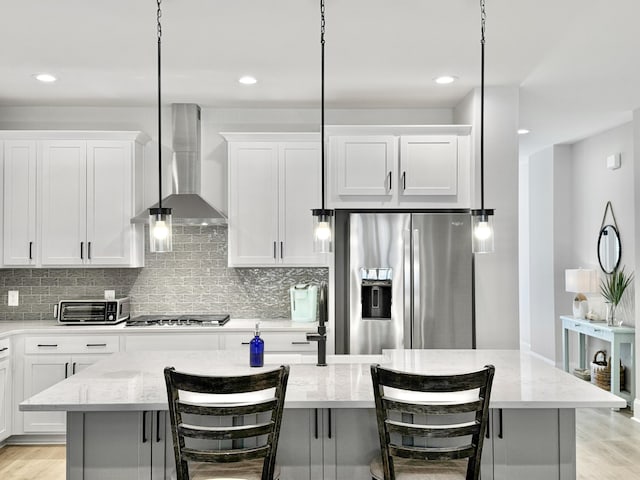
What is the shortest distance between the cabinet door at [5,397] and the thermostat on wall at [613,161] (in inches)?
226

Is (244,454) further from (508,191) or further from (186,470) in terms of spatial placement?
(508,191)

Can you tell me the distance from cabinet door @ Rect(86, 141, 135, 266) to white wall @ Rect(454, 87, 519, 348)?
9.14 feet

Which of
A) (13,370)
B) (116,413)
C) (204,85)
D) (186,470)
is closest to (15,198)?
(13,370)

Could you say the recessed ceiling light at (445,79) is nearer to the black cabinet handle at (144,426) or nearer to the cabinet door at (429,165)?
the cabinet door at (429,165)

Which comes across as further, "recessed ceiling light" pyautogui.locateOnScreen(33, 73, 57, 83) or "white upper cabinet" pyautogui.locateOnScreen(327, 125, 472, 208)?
"white upper cabinet" pyautogui.locateOnScreen(327, 125, 472, 208)

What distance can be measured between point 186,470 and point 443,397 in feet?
3.36

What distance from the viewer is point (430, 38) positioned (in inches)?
133

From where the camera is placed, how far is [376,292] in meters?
4.30

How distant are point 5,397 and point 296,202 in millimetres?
2629

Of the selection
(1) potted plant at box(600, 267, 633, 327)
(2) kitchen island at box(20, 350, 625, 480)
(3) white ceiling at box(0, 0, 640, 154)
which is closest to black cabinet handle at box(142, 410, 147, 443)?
(2) kitchen island at box(20, 350, 625, 480)

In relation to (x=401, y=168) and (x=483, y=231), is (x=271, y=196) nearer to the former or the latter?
(x=401, y=168)

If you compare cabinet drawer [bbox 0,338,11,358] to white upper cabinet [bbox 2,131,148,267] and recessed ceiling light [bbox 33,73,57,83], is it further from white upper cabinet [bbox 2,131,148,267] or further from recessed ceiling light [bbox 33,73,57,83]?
recessed ceiling light [bbox 33,73,57,83]

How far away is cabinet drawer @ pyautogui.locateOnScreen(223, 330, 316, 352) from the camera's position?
14.4 feet

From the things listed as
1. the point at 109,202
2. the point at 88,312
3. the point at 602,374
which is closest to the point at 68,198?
the point at 109,202
